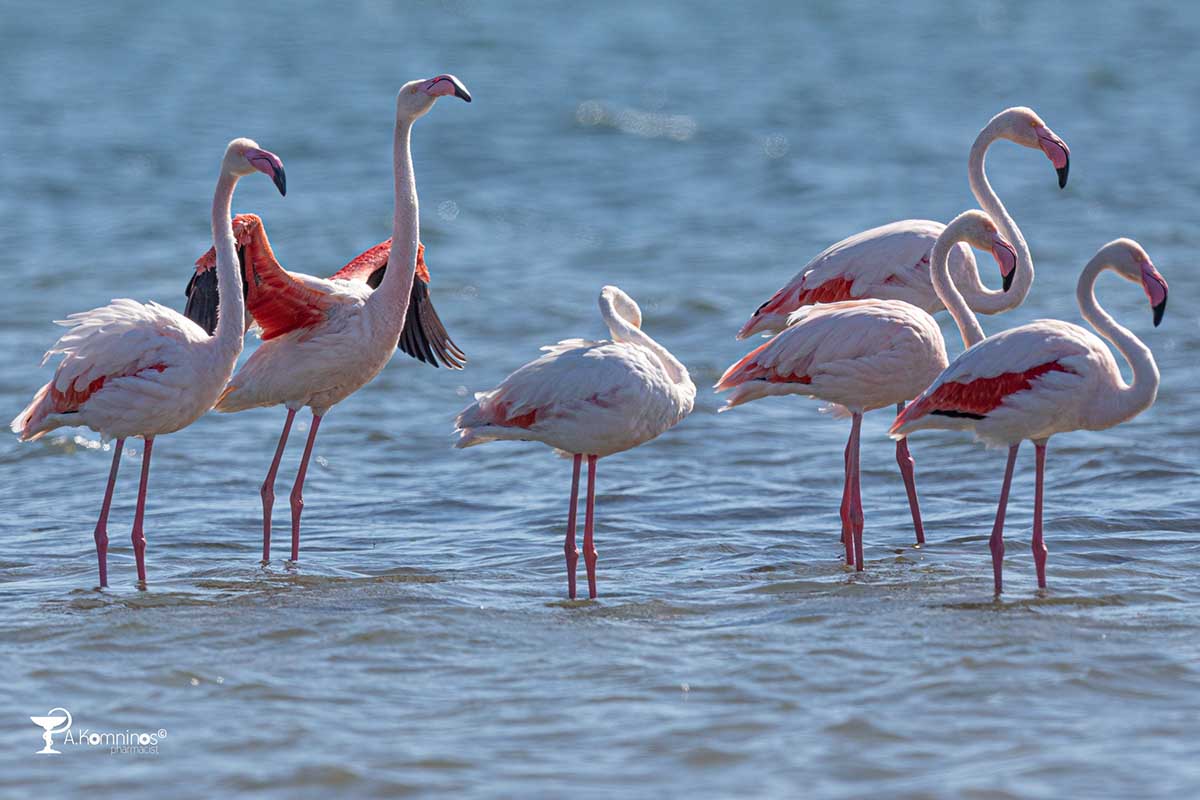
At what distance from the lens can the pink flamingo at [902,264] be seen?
25.0 feet

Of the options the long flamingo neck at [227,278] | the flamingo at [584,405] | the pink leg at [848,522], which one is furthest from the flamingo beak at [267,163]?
the pink leg at [848,522]

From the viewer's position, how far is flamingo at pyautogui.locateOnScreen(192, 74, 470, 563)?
23.3ft

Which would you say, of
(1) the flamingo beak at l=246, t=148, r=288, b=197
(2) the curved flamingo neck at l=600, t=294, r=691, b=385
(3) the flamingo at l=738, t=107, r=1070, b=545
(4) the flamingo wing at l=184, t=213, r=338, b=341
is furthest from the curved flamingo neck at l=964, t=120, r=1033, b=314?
(1) the flamingo beak at l=246, t=148, r=288, b=197

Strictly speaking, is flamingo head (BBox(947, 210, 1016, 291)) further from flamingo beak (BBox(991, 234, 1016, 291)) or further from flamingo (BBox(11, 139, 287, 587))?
flamingo (BBox(11, 139, 287, 587))

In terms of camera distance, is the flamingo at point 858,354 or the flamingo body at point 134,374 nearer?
the flamingo body at point 134,374

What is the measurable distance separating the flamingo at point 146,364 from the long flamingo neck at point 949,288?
9.31 feet

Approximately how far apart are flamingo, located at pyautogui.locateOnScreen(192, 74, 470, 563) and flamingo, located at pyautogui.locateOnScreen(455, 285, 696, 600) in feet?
2.58

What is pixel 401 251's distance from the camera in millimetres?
7195

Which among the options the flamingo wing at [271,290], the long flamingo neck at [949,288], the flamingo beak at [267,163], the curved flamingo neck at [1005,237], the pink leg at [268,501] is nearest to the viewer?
the flamingo beak at [267,163]

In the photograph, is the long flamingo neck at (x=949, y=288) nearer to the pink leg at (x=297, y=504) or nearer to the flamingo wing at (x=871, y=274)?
the flamingo wing at (x=871, y=274)

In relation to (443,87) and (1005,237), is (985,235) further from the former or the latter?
(443,87)

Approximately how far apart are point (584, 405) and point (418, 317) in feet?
6.09

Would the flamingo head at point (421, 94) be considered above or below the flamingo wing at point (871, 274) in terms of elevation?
above

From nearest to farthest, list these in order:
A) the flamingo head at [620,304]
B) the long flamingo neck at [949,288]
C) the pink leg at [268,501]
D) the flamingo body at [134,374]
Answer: the flamingo body at [134,374] < the flamingo head at [620,304] < the long flamingo neck at [949,288] < the pink leg at [268,501]
